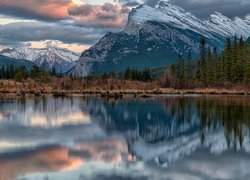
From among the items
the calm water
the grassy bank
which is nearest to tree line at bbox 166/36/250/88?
the grassy bank

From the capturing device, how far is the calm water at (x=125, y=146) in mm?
20625

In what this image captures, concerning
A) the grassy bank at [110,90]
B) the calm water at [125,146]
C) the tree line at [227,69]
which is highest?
the tree line at [227,69]

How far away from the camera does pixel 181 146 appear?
94.7ft

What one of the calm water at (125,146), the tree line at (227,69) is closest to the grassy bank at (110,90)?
the tree line at (227,69)

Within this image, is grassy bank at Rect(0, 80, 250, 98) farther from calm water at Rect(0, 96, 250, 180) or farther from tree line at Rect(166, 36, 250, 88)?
calm water at Rect(0, 96, 250, 180)

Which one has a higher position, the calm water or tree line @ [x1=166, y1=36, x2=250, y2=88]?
tree line @ [x1=166, y1=36, x2=250, y2=88]

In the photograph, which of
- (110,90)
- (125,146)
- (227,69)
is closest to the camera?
(125,146)

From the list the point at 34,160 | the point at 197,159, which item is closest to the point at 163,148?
the point at 197,159

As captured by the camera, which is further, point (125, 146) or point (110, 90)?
point (110, 90)

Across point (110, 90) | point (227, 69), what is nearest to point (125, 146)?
point (110, 90)

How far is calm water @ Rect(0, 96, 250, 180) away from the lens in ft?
67.7

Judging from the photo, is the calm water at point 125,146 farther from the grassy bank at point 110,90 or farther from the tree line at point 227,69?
the tree line at point 227,69

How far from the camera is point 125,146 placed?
28.8 m

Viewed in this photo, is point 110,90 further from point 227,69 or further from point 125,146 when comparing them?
point 125,146
